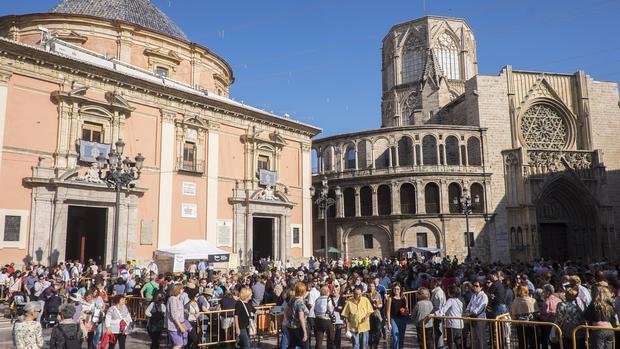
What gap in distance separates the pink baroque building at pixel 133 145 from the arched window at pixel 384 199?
34.2 feet

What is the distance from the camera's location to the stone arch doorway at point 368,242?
37.5m

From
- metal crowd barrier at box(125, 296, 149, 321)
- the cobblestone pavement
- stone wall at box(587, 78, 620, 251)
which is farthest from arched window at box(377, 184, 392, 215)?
metal crowd barrier at box(125, 296, 149, 321)

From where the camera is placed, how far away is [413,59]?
172 feet

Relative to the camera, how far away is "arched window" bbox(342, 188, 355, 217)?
130 ft

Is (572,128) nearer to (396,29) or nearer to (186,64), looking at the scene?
(396,29)

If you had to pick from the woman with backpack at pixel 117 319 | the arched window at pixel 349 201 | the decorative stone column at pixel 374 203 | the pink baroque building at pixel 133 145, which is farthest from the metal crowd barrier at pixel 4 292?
the arched window at pixel 349 201

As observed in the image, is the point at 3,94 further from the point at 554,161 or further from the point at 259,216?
the point at 554,161

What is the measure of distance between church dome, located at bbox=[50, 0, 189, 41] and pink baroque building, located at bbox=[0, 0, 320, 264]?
113mm

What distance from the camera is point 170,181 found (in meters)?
23.0

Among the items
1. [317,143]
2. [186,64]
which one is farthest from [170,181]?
[317,143]

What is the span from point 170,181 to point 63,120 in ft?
17.2

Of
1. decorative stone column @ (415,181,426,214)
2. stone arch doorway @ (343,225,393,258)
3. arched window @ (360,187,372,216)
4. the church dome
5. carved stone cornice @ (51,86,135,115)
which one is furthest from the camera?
arched window @ (360,187,372,216)

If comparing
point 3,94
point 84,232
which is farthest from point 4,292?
point 84,232

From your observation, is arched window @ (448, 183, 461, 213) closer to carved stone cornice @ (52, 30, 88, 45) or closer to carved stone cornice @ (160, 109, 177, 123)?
carved stone cornice @ (160, 109, 177, 123)
